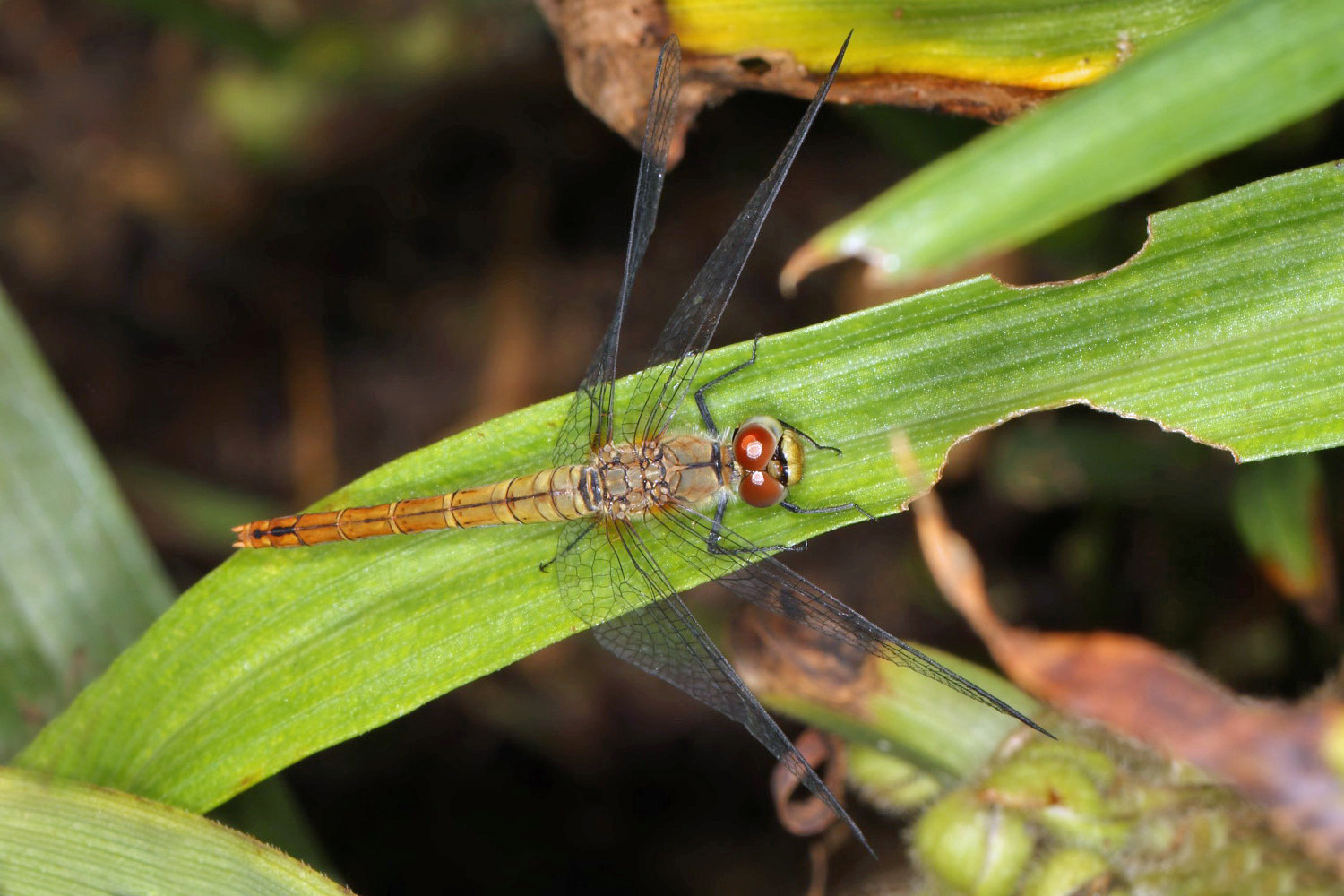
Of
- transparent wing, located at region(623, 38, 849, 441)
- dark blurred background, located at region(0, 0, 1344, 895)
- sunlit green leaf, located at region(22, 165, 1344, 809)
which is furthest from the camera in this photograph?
dark blurred background, located at region(0, 0, 1344, 895)

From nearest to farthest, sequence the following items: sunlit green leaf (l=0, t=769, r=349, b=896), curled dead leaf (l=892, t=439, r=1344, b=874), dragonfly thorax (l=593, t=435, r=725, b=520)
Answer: sunlit green leaf (l=0, t=769, r=349, b=896) < curled dead leaf (l=892, t=439, r=1344, b=874) < dragonfly thorax (l=593, t=435, r=725, b=520)

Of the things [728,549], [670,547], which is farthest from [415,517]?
[728,549]

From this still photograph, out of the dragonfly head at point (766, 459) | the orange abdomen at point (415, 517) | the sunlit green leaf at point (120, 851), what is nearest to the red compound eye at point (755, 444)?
the dragonfly head at point (766, 459)

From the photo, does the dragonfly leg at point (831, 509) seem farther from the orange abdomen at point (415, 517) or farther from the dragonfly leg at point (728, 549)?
the orange abdomen at point (415, 517)

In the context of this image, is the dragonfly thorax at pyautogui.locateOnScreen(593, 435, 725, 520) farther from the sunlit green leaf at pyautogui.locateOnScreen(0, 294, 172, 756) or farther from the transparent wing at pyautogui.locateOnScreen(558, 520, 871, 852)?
the sunlit green leaf at pyautogui.locateOnScreen(0, 294, 172, 756)

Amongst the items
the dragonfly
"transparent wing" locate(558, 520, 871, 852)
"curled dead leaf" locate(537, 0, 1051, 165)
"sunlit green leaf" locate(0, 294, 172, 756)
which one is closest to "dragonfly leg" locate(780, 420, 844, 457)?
the dragonfly

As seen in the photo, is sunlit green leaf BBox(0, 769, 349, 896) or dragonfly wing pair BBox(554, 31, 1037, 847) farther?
dragonfly wing pair BBox(554, 31, 1037, 847)

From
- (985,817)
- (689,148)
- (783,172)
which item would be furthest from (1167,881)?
(689,148)
